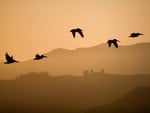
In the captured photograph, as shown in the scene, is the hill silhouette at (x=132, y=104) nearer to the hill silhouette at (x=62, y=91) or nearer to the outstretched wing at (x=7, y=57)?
the hill silhouette at (x=62, y=91)

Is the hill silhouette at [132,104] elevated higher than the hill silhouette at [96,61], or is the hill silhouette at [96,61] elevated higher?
the hill silhouette at [96,61]

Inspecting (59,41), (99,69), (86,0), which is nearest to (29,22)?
(59,41)

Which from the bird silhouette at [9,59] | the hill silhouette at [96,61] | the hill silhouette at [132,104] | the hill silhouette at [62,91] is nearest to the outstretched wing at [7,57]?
the bird silhouette at [9,59]

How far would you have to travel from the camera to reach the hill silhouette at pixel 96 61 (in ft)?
12.3

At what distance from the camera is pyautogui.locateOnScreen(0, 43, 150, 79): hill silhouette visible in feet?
12.3

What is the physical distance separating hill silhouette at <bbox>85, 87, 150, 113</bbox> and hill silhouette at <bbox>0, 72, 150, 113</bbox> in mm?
48

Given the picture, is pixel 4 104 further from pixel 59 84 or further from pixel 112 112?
pixel 112 112

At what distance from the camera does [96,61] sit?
3779mm

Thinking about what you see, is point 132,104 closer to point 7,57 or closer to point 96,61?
point 96,61

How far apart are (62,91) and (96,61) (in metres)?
0.51

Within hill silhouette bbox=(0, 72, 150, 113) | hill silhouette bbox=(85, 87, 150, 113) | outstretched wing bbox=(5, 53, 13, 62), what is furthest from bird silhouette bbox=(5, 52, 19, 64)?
hill silhouette bbox=(85, 87, 150, 113)

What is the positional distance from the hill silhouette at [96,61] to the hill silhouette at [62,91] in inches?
2.7

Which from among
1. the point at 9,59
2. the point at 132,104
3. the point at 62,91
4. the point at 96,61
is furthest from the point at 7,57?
the point at 132,104

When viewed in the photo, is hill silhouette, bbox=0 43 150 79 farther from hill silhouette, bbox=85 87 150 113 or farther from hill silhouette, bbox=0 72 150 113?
hill silhouette, bbox=85 87 150 113
